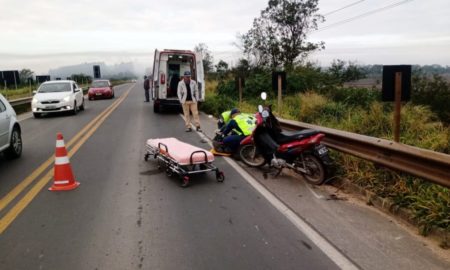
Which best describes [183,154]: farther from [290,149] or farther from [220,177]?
[290,149]

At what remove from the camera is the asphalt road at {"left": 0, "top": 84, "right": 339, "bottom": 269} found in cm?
392

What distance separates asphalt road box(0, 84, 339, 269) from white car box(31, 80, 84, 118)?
35.3ft

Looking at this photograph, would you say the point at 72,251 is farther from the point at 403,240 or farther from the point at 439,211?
the point at 439,211

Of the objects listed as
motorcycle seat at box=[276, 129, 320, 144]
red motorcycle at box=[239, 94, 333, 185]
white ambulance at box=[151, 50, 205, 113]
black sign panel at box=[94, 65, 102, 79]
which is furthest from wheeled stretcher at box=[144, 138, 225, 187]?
black sign panel at box=[94, 65, 102, 79]

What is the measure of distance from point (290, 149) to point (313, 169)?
491mm

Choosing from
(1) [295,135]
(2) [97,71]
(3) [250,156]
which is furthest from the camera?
(2) [97,71]

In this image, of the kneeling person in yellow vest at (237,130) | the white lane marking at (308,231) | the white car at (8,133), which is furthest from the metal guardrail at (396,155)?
the white car at (8,133)

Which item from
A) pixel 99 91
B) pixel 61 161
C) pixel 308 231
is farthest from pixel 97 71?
pixel 308 231

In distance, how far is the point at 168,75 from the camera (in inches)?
750

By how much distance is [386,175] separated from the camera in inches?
231

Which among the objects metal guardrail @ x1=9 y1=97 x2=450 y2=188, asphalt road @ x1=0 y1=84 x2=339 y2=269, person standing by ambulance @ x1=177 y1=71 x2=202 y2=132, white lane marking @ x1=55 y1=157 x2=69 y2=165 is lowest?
asphalt road @ x1=0 y1=84 x2=339 y2=269

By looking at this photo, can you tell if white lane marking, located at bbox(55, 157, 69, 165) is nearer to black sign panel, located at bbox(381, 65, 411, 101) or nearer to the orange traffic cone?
the orange traffic cone

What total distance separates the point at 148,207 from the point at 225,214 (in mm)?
1054

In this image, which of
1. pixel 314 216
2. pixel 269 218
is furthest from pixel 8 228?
pixel 314 216
